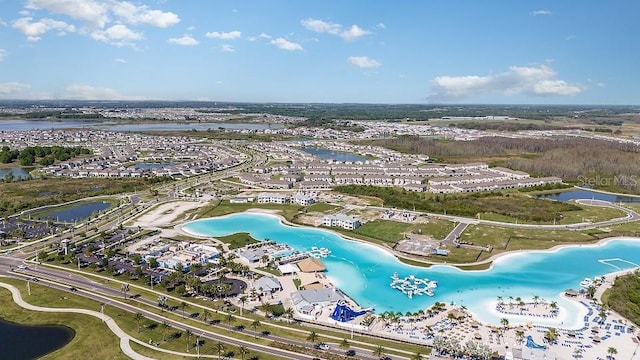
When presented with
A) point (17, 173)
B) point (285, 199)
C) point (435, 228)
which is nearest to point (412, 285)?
point (435, 228)

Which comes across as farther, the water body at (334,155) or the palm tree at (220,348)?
the water body at (334,155)

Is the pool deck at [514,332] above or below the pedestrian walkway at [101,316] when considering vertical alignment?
above

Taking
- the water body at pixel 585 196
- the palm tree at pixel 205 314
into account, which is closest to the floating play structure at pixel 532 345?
the palm tree at pixel 205 314

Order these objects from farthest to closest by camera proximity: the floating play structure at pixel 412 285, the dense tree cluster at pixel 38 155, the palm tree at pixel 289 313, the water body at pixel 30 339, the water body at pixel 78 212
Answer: the dense tree cluster at pixel 38 155 → the water body at pixel 78 212 → the floating play structure at pixel 412 285 → the palm tree at pixel 289 313 → the water body at pixel 30 339

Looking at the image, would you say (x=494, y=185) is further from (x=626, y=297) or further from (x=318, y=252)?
(x=318, y=252)

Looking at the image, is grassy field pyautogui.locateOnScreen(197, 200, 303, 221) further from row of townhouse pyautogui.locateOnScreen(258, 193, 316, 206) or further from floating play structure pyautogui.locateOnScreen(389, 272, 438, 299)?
floating play structure pyautogui.locateOnScreen(389, 272, 438, 299)

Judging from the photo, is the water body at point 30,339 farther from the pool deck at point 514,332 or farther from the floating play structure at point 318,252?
the floating play structure at point 318,252
